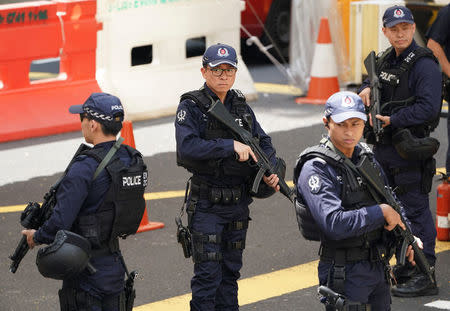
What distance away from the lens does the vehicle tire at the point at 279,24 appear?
55.9 ft

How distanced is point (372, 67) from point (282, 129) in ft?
16.4

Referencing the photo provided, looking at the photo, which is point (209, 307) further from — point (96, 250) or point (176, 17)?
point (176, 17)

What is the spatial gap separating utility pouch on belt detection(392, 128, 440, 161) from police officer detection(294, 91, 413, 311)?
1.79 metres

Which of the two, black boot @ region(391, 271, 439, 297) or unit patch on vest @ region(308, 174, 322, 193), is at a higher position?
unit patch on vest @ region(308, 174, 322, 193)

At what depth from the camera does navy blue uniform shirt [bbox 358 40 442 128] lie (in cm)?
731

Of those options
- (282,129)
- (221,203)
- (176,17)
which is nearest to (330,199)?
(221,203)

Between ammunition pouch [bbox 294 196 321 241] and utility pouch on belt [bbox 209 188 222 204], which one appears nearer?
ammunition pouch [bbox 294 196 321 241]

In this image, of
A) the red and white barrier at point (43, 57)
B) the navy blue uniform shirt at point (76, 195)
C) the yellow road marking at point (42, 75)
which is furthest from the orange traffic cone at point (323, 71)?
the navy blue uniform shirt at point (76, 195)

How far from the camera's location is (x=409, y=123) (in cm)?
736

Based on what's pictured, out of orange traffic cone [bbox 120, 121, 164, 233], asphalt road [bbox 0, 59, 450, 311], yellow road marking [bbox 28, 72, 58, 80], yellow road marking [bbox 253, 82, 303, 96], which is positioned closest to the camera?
asphalt road [bbox 0, 59, 450, 311]

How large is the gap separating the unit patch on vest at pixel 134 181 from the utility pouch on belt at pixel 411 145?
2.35 meters

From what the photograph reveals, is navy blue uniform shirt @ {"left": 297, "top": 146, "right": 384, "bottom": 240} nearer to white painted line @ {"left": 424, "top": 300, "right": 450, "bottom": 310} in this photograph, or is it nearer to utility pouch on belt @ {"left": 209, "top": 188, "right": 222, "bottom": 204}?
utility pouch on belt @ {"left": 209, "top": 188, "right": 222, "bottom": 204}

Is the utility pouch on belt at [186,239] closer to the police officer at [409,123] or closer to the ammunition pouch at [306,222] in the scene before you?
the ammunition pouch at [306,222]

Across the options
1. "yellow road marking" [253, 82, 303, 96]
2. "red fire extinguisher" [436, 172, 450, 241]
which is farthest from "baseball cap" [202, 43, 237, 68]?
"yellow road marking" [253, 82, 303, 96]
